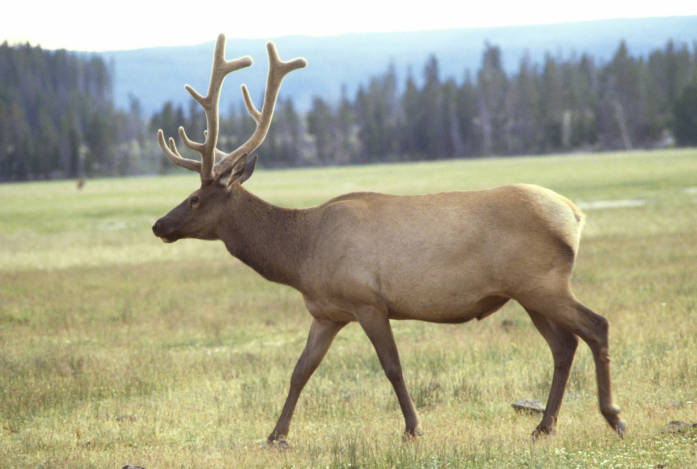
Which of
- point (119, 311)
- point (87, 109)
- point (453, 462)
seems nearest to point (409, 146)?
point (87, 109)

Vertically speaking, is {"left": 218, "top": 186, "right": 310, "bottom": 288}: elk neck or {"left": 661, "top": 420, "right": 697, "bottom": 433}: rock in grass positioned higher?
{"left": 218, "top": 186, "right": 310, "bottom": 288}: elk neck

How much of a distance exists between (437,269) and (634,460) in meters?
2.10

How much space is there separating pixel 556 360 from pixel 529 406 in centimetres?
75

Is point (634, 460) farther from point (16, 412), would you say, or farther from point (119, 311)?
point (119, 311)

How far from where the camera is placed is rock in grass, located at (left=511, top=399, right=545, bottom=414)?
842cm

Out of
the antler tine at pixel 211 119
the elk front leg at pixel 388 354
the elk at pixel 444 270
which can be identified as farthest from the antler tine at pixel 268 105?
the elk front leg at pixel 388 354

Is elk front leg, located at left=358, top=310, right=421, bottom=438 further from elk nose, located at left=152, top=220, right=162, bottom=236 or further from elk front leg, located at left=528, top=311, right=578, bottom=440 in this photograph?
elk nose, located at left=152, top=220, right=162, bottom=236

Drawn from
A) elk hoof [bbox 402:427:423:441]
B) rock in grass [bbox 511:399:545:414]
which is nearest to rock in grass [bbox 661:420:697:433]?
rock in grass [bbox 511:399:545:414]

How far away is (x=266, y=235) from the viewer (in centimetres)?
857

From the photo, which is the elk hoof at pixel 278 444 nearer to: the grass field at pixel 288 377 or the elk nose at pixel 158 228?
the grass field at pixel 288 377

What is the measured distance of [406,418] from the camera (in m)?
7.72

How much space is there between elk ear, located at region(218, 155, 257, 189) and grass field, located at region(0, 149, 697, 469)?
7.25 ft

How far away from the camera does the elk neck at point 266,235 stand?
839 centimetres

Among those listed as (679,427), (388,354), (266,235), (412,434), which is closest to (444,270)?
(388,354)
